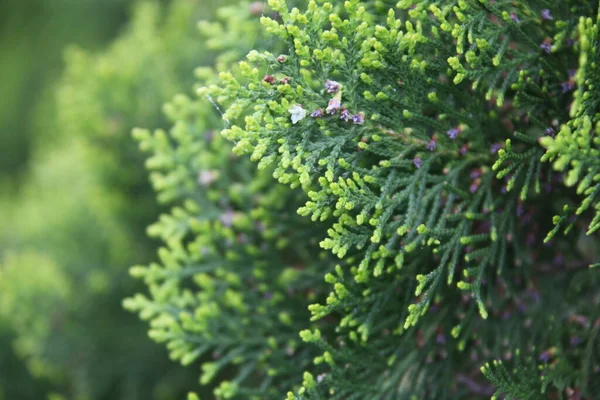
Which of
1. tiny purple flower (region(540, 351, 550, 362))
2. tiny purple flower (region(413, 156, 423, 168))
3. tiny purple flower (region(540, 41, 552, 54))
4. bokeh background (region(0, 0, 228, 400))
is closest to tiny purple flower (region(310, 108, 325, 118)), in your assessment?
tiny purple flower (region(413, 156, 423, 168))

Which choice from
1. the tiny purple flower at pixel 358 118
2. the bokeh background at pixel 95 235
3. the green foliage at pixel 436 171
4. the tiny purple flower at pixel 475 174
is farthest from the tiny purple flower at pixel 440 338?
the bokeh background at pixel 95 235

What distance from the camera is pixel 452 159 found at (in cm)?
173

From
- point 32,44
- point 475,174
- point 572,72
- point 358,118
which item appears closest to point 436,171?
point 475,174

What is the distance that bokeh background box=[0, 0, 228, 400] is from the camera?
9.45 ft

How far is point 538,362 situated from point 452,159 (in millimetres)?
688

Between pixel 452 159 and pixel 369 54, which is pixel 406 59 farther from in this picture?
pixel 452 159

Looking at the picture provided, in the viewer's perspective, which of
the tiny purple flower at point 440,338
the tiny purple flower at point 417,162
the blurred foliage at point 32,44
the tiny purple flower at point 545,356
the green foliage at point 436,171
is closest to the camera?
the green foliage at point 436,171

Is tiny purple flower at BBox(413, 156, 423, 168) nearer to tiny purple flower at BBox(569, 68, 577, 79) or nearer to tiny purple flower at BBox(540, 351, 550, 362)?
tiny purple flower at BBox(569, 68, 577, 79)

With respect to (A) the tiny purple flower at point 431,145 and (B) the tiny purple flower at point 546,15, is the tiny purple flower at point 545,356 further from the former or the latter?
(B) the tiny purple flower at point 546,15

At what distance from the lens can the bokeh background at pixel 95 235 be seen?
9.45 ft

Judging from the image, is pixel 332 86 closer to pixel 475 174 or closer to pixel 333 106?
pixel 333 106

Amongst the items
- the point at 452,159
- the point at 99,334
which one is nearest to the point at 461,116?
the point at 452,159

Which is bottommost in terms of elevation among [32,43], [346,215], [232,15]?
[346,215]

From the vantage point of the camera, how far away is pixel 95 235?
363 centimetres
